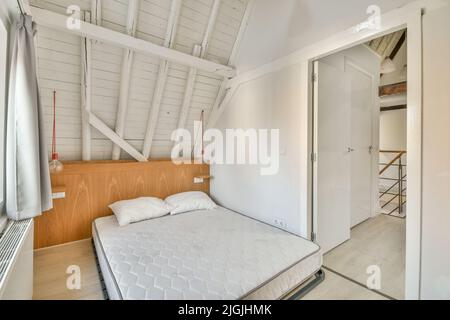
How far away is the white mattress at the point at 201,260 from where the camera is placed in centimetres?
131

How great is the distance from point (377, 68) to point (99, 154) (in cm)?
448

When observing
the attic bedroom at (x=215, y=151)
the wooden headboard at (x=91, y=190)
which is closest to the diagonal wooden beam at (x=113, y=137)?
the attic bedroom at (x=215, y=151)

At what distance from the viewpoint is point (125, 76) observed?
2277 mm

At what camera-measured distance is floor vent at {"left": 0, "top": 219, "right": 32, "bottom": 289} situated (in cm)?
102

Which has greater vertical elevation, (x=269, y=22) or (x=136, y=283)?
(x=269, y=22)

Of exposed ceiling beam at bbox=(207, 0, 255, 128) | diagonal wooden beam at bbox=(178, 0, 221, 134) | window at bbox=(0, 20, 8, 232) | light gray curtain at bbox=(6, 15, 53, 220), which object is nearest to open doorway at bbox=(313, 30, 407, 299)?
exposed ceiling beam at bbox=(207, 0, 255, 128)

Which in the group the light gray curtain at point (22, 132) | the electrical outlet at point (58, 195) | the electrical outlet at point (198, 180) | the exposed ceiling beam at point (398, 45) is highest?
the exposed ceiling beam at point (398, 45)

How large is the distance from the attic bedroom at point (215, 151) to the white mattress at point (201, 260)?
0.05ft

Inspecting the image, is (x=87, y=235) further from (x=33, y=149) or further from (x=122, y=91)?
(x=122, y=91)

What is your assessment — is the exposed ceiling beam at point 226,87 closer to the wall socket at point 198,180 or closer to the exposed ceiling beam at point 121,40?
the exposed ceiling beam at point 121,40

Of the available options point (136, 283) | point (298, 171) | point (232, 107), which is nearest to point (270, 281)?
point (136, 283)

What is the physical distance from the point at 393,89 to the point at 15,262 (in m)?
7.15

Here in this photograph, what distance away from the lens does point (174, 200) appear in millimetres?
2797

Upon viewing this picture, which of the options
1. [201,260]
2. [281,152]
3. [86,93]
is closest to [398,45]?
[281,152]
